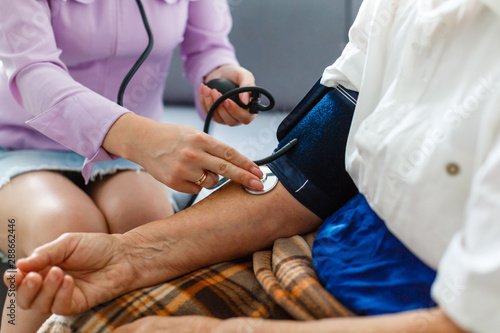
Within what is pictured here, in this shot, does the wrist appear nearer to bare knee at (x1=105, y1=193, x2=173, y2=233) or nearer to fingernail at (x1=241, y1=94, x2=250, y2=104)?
bare knee at (x1=105, y1=193, x2=173, y2=233)

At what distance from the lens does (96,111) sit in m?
0.97

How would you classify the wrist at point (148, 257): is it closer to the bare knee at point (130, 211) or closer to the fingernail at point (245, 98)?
the bare knee at point (130, 211)

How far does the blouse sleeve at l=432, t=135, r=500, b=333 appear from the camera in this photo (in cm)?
53

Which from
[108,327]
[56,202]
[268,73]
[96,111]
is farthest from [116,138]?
[268,73]

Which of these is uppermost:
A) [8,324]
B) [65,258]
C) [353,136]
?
[353,136]

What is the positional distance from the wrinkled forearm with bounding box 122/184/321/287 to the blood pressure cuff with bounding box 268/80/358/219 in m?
0.03

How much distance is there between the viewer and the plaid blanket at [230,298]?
0.75 meters

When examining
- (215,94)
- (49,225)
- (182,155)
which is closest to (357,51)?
(182,155)

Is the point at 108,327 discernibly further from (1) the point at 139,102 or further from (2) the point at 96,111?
(1) the point at 139,102

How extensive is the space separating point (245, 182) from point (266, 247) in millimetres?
135

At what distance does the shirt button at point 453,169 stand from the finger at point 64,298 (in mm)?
560

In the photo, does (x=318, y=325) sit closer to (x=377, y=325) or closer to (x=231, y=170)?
(x=377, y=325)

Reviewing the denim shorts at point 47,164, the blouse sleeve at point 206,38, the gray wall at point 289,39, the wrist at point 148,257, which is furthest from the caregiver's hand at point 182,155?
the gray wall at point 289,39

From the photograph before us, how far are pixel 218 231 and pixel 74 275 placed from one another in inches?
10.0
